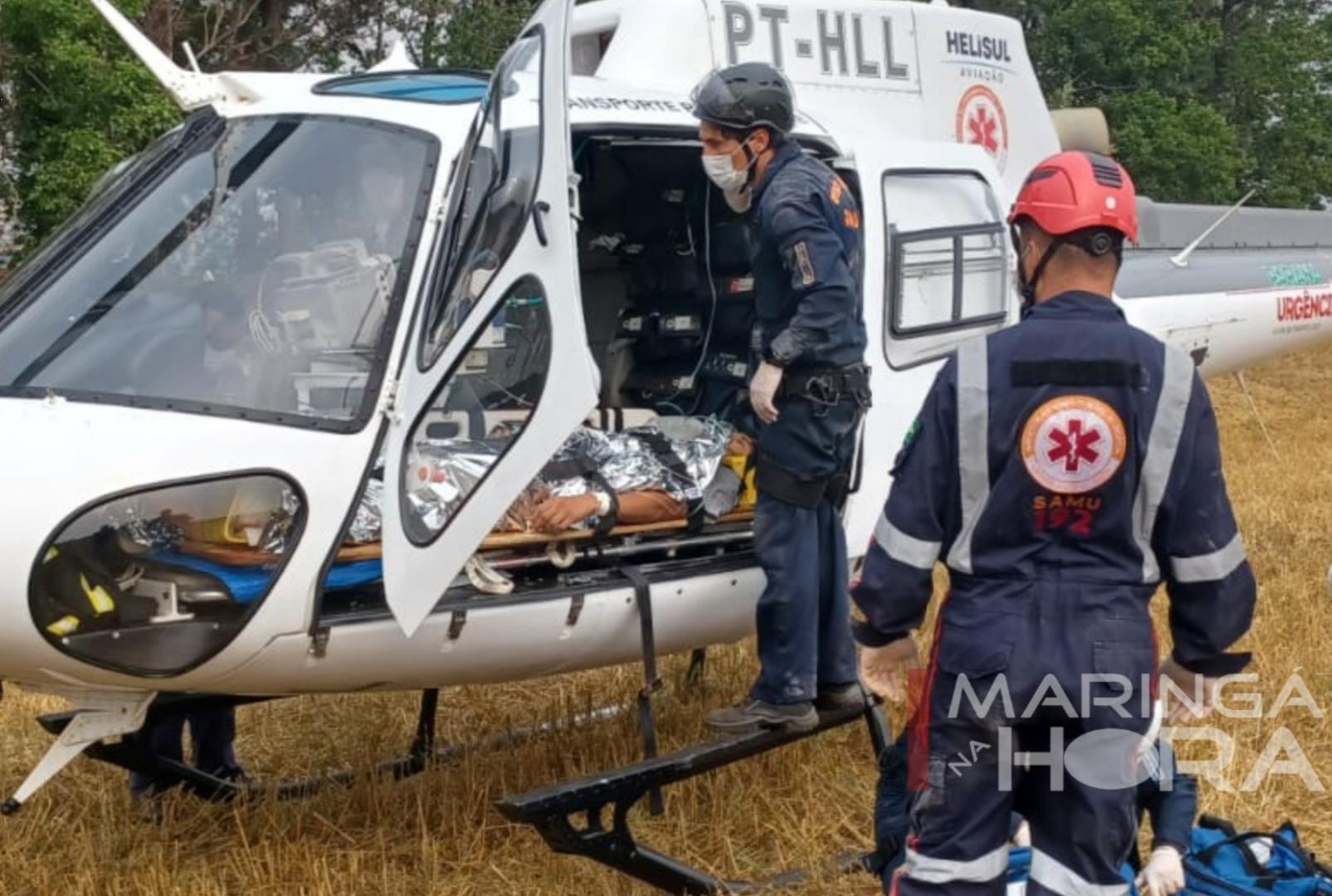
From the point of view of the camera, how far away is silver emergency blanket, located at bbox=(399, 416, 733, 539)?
3803 mm

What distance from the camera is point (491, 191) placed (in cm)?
375

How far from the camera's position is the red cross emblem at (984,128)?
237 inches

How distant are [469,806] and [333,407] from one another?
159 centimetres

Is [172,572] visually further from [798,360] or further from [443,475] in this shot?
[798,360]

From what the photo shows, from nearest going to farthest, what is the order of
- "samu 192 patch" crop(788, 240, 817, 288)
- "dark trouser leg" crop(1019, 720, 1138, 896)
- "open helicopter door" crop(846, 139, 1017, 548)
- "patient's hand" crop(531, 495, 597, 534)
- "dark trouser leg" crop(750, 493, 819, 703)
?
1. "dark trouser leg" crop(1019, 720, 1138, 896)
2. "patient's hand" crop(531, 495, 597, 534)
3. "samu 192 patch" crop(788, 240, 817, 288)
4. "dark trouser leg" crop(750, 493, 819, 703)
5. "open helicopter door" crop(846, 139, 1017, 548)

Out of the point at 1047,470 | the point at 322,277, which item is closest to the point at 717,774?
the point at 322,277

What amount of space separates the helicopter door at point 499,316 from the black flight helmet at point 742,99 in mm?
697

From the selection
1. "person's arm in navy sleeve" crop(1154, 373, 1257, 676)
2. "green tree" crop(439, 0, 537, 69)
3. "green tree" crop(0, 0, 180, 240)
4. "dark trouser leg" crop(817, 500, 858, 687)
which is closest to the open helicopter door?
"dark trouser leg" crop(817, 500, 858, 687)

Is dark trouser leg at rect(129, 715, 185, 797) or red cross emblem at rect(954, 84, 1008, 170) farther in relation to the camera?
red cross emblem at rect(954, 84, 1008, 170)

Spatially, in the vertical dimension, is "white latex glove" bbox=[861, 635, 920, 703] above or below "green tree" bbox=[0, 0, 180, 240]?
below

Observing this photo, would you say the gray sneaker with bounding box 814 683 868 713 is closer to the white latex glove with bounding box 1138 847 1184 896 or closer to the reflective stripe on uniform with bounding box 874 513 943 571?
the white latex glove with bounding box 1138 847 1184 896

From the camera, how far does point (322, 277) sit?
3840 millimetres

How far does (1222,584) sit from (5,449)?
8.23 feet

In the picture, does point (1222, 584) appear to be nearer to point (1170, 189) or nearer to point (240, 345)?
point (240, 345)
